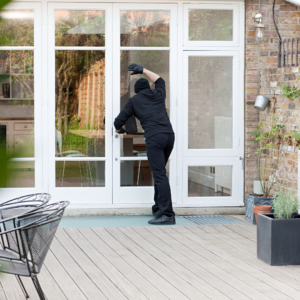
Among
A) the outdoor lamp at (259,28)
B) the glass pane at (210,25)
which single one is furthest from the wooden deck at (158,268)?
the glass pane at (210,25)

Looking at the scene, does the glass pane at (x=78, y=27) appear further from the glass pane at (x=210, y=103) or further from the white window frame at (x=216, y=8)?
the glass pane at (x=210, y=103)

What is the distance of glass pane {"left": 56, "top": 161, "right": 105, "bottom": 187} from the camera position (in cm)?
627

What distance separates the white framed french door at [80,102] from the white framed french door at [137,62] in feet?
0.34

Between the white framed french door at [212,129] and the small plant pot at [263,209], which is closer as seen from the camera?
the small plant pot at [263,209]

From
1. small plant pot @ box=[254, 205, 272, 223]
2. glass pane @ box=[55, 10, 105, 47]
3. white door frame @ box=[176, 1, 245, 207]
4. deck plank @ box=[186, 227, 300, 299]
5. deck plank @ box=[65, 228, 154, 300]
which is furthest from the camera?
white door frame @ box=[176, 1, 245, 207]

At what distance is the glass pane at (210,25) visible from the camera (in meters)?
6.29

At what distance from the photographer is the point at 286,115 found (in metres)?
5.79

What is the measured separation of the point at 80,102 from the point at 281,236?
126 inches

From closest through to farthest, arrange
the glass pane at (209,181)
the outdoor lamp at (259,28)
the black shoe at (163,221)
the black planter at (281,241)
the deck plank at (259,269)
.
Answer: the deck plank at (259,269), the black planter at (281,241), the black shoe at (163,221), the outdoor lamp at (259,28), the glass pane at (209,181)

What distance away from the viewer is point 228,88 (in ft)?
21.0

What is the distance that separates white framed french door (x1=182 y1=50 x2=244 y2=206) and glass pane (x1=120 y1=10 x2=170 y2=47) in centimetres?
44

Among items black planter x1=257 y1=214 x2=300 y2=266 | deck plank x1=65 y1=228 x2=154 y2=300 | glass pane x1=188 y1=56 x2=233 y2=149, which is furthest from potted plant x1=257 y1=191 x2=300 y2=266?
glass pane x1=188 y1=56 x2=233 y2=149

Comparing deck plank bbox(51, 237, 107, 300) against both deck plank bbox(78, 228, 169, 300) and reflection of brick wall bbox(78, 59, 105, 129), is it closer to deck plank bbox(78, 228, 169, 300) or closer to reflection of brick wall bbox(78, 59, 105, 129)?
deck plank bbox(78, 228, 169, 300)

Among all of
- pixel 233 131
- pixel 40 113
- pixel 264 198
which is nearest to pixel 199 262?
pixel 264 198
